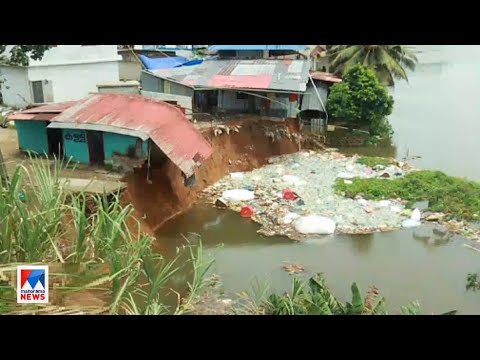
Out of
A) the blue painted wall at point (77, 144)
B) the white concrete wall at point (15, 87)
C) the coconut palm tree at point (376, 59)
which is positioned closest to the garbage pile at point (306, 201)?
the blue painted wall at point (77, 144)

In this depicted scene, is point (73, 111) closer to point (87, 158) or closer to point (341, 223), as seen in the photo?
point (87, 158)

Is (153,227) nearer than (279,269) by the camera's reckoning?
No

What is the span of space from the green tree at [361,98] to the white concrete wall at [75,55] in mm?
4223

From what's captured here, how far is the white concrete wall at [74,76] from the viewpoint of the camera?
758 centimetres

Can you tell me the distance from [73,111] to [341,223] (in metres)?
3.78

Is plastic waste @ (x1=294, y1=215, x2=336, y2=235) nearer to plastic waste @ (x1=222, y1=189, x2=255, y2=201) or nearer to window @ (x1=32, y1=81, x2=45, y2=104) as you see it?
plastic waste @ (x1=222, y1=189, x2=255, y2=201)

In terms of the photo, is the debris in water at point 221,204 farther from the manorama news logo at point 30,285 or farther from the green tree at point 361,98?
the manorama news logo at point 30,285

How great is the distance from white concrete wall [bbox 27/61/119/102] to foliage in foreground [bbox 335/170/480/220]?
4433 millimetres

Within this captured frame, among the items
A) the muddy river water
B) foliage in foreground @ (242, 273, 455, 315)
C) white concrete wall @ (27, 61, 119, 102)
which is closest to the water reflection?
the muddy river water

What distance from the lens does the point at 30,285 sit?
205cm

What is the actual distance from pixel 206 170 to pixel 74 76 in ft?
9.04
